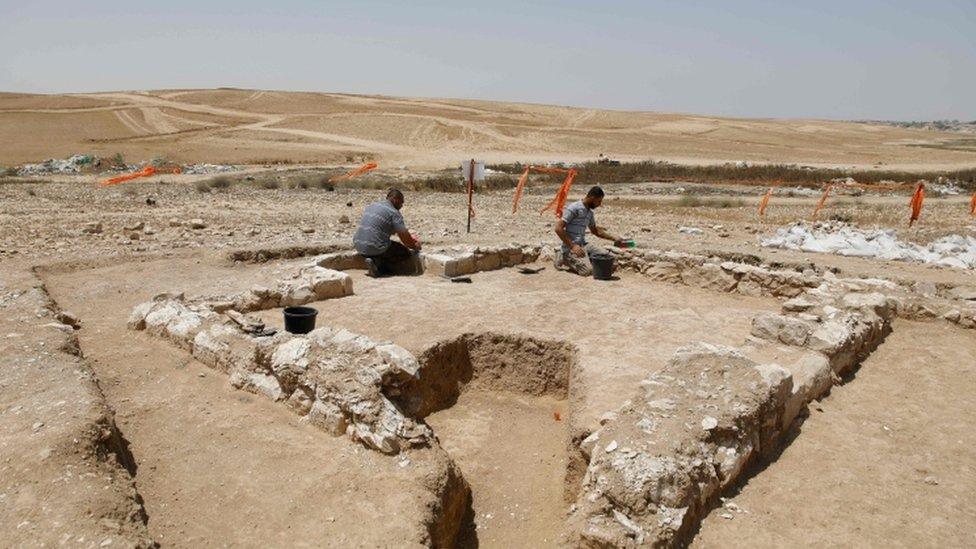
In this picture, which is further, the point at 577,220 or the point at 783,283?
the point at 577,220

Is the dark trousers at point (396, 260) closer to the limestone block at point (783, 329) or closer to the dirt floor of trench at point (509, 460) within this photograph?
the dirt floor of trench at point (509, 460)

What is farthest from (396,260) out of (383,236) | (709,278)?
(709,278)

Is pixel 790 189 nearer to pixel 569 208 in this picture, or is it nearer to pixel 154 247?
pixel 569 208

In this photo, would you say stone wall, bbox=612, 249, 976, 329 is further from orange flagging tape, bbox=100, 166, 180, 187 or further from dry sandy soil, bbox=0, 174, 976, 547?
orange flagging tape, bbox=100, 166, 180, 187

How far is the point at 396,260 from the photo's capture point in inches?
404

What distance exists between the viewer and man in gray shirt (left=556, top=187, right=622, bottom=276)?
33.2 ft

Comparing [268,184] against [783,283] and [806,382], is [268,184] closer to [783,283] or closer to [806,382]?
[783,283]

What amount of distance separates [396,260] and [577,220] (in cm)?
280

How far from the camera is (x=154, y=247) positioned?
1152 centimetres

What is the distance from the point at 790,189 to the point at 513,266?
20.6m

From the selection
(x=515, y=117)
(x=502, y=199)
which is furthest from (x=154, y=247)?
(x=515, y=117)

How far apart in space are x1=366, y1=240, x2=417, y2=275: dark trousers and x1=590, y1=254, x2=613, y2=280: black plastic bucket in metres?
2.72

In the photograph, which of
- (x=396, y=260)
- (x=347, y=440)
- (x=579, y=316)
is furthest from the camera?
(x=396, y=260)

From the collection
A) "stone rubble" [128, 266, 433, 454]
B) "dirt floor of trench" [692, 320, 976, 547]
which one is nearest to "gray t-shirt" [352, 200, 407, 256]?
"stone rubble" [128, 266, 433, 454]
